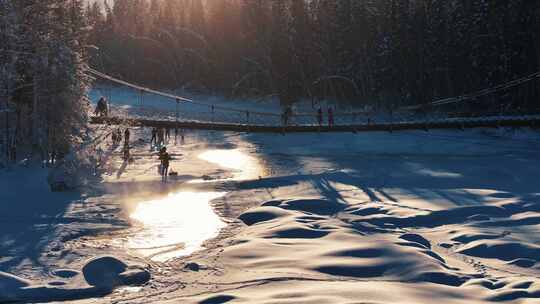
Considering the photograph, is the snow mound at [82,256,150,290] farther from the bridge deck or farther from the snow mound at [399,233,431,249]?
the bridge deck

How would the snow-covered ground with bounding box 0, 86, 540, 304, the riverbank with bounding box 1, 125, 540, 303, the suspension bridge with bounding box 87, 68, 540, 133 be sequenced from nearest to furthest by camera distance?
the riverbank with bounding box 1, 125, 540, 303, the snow-covered ground with bounding box 0, 86, 540, 304, the suspension bridge with bounding box 87, 68, 540, 133

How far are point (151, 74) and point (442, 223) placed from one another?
7845 centimetres

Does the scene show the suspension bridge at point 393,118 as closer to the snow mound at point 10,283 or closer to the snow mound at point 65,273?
the snow mound at point 65,273

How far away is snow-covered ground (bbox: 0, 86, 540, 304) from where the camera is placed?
10992 millimetres

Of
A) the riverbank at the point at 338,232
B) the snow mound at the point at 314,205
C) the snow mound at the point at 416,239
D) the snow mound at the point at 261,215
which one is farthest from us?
the snow mound at the point at 314,205

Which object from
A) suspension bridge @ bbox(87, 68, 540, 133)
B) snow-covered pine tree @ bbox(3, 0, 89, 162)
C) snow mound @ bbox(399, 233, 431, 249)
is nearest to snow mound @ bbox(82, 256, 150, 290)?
snow mound @ bbox(399, 233, 431, 249)

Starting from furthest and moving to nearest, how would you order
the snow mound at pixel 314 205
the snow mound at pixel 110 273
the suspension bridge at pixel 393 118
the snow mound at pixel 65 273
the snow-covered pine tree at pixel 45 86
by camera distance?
the suspension bridge at pixel 393 118 < the snow-covered pine tree at pixel 45 86 < the snow mound at pixel 314 205 < the snow mound at pixel 65 273 < the snow mound at pixel 110 273

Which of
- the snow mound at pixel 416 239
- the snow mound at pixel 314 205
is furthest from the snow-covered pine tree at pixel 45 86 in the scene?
the snow mound at pixel 416 239

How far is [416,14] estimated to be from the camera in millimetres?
56500

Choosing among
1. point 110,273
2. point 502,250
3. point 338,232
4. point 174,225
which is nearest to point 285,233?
point 338,232

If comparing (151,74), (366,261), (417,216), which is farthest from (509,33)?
(151,74)

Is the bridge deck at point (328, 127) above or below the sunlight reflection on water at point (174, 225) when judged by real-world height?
above

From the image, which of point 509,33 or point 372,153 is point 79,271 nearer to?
point 372,153

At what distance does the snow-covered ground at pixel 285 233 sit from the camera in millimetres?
10992
